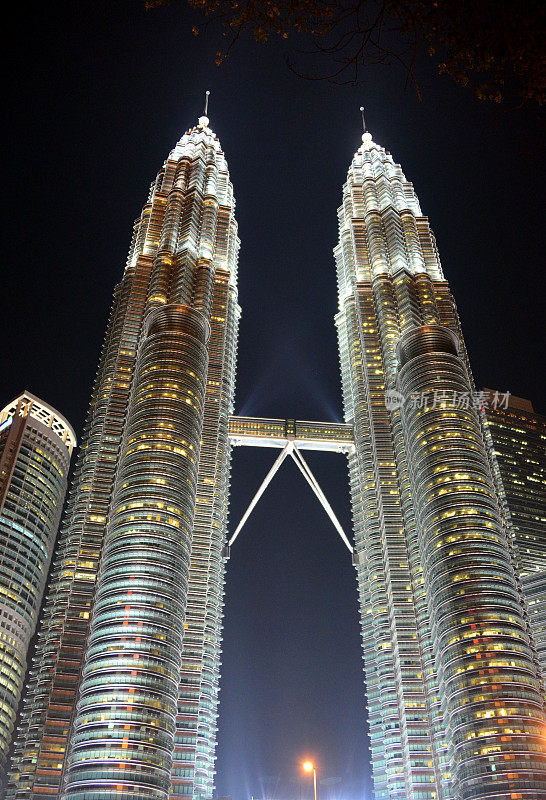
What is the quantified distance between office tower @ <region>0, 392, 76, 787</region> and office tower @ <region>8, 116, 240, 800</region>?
1482cm

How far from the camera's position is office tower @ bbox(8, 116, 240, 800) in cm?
11300

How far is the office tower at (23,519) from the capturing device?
148 m

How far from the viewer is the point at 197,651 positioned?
456ft

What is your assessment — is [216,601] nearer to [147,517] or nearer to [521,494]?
[147,517]

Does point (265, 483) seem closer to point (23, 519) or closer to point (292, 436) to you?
point (292, 436)

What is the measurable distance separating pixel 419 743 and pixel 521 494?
8911cm

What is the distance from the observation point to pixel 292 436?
174250mm

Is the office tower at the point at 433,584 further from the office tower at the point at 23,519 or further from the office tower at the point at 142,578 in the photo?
the office tower at the point at 23,519

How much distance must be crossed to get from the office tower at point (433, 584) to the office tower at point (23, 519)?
7088 cm

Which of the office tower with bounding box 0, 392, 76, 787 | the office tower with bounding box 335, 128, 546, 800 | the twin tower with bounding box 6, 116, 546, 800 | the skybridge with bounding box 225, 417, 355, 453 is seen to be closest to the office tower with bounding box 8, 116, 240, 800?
the twin tower with bounding box 6, 116, 546, 800

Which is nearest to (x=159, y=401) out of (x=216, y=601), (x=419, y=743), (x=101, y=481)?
(x=101, y=481)

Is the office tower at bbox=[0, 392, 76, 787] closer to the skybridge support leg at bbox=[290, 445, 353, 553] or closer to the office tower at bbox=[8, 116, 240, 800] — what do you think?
the office tower at bbox=[8, 116, 240, 800]

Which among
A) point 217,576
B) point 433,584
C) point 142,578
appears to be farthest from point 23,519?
point 433,584

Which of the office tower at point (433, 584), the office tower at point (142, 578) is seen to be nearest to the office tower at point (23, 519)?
the office tower at point (142, 578)
